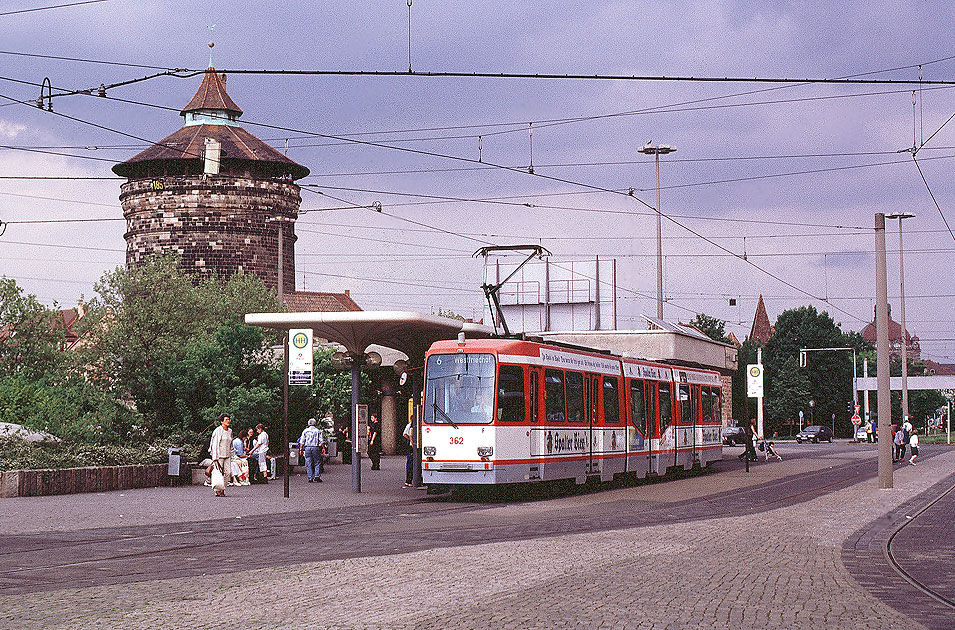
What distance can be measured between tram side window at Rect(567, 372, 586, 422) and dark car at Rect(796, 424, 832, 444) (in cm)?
6645

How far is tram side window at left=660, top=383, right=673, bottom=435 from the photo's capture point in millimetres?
33531

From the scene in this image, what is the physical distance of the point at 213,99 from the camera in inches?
3462

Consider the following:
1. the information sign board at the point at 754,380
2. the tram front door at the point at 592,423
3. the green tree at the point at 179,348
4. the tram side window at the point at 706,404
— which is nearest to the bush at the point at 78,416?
the green tree at the point at 179,348

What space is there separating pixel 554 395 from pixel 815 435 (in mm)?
69324

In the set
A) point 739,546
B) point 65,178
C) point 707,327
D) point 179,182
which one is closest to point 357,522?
point 739,546

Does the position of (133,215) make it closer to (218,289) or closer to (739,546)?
(218,289)

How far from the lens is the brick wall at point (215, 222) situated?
83688 millimetres

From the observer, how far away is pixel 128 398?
40031mm

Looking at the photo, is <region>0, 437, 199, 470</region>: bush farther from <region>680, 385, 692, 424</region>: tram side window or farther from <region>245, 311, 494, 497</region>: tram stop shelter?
<region>680, 385, 692, 424</region>: tram side window

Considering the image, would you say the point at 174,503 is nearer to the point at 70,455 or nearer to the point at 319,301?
the point at 70,455

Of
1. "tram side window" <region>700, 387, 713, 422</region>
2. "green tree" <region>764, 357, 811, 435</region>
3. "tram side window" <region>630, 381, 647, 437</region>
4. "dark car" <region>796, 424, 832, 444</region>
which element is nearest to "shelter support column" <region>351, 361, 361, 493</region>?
"tram side window" <region>630, 381, 647, 437</region>

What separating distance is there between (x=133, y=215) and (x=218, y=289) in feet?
59.2

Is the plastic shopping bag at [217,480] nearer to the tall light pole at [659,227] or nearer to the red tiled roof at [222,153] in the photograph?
the tall light pole at [659,227]

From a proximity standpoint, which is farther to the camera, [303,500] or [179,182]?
[179,182]
